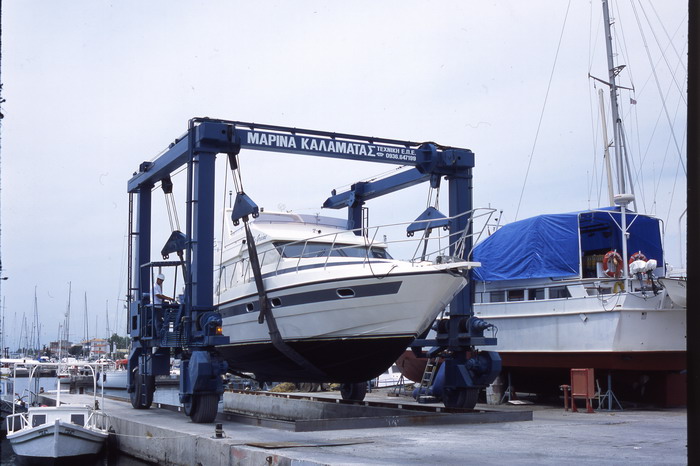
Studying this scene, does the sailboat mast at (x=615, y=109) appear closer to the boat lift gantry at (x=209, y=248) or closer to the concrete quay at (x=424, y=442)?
the boat lift gantry at (x=209, y=248)

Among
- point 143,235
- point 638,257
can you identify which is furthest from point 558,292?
point 143,235

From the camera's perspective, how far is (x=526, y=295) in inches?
780

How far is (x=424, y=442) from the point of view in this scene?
10336 millimetres

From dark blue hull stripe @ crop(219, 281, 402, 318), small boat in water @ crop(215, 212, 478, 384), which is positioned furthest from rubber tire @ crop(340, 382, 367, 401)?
dark blue hull stripe @ crop(219, 281, 402, 318)

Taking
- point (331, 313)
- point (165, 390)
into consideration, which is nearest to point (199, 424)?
point (331, 313)

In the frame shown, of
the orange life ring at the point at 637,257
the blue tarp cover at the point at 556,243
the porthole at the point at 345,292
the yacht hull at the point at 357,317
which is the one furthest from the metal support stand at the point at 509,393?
the porthole at the point at 345,292

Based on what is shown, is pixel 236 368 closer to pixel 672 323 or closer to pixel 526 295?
pixel 526 295

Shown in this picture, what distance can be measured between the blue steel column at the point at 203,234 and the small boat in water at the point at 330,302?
50.5 inches

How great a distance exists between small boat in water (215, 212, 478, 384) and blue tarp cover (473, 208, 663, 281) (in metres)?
4.61

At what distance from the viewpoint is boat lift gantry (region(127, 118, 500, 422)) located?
13.5 m

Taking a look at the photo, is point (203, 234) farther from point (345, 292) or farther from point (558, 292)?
point (558, 292)

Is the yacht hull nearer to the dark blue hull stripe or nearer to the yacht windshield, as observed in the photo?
the dark blue hull stripe

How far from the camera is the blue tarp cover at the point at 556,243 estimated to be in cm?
1927

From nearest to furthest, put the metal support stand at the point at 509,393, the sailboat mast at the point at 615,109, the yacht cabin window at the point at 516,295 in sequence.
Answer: the metal support stand at the point at 509,393
the yacht cabin window at the point at 516,295
the sailboat mast at the point at 615,109
